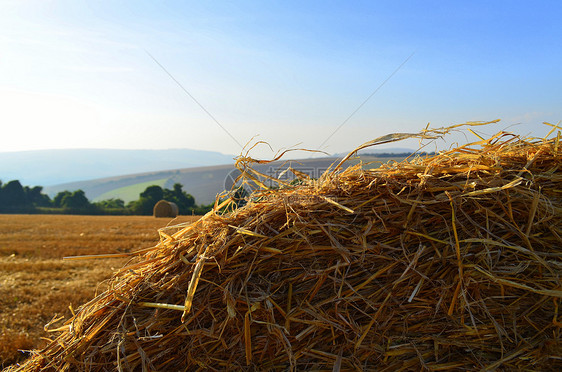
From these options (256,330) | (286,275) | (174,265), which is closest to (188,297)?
(174,265)

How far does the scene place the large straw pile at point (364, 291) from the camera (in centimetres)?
192

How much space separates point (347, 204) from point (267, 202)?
49cm

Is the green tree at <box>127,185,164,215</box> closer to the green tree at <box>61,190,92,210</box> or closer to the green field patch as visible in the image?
the green tree at <box>61,190,92,210</box>

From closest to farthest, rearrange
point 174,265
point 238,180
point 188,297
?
point 188,297 < point 174,265 < point 238,180

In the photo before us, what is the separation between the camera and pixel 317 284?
1.94m

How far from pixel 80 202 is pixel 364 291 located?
53683 millimetres

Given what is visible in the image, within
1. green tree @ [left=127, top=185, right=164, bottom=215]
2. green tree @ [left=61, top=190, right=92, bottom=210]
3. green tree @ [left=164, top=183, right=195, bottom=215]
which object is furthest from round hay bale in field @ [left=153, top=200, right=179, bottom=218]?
green tree @ [left=61, top=190, right=92, bottom=210]

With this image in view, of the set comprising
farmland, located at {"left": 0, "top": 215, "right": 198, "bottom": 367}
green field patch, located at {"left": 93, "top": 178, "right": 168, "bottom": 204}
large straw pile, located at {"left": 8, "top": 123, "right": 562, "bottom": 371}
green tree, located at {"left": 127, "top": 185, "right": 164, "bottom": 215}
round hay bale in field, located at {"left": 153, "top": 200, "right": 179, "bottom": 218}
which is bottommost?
green field patch, located at {"left": 93, "top": 178, "right": 168, "bottom": 204}

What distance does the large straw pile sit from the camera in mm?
1918

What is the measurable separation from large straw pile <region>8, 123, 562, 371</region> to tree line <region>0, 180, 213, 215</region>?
3508cm

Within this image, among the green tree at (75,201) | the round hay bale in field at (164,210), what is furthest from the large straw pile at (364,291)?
the green tree at (75,201)

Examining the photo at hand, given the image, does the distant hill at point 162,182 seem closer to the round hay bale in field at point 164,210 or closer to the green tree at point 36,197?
the green tree at point 36,197

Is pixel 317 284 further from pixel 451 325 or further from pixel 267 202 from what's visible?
pixel 451 325

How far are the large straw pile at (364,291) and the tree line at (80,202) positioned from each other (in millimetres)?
35083
